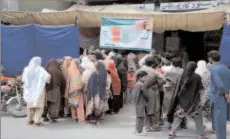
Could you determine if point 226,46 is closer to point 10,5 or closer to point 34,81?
point 34,81

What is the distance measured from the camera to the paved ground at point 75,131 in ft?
22.0

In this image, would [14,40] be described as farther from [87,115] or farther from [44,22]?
[87,115]

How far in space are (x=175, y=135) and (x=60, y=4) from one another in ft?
37.7

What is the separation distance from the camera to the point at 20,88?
825 centimetres

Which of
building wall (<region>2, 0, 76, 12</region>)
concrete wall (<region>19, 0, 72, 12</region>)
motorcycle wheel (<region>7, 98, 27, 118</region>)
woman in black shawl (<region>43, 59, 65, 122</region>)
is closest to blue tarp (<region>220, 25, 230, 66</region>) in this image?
woman in black shawl (<region>43, 59, 65, 122</region>)

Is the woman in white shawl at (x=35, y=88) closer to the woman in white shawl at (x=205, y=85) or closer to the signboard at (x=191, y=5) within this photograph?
the woman in white shawl at (x=205, y=85)

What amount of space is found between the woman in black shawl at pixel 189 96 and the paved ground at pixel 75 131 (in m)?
0.53

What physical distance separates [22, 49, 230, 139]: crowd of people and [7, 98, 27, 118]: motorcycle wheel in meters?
0.60

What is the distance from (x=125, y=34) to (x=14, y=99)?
3970 millimetres

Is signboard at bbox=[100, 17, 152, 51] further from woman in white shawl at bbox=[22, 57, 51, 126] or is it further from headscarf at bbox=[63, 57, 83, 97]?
woman in white shawl at bbox=[22, 57, 51, 126]

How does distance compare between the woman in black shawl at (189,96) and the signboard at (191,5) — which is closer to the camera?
the woman in black shawl at (189,96)

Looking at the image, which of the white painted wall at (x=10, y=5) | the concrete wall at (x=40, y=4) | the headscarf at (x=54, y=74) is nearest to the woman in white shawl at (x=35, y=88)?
the headscarf at (x=54, y=74)

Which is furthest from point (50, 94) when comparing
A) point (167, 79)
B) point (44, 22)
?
point (44, 22)

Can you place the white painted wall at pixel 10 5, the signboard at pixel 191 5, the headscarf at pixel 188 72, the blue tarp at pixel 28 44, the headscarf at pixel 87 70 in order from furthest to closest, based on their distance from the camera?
the white painted wall at pixel 10 5, the signboard at pixel 191 5, the blue tarp at pixel 28 44, the headscarf at pixel 87 70, the headscarf at pixel 188 72
